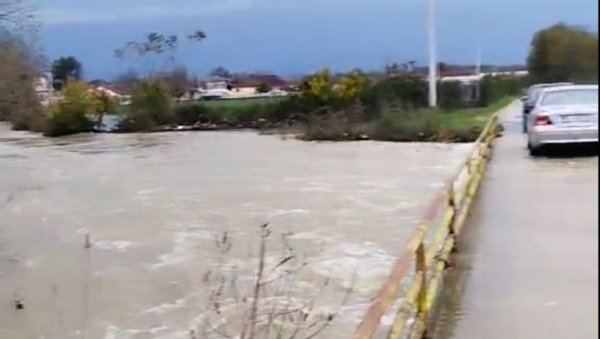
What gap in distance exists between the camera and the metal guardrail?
345 cm

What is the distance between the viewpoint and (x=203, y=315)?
7.44 meters

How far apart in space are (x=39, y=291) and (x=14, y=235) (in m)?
3.79

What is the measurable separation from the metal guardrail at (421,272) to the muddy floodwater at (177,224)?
0.82 m

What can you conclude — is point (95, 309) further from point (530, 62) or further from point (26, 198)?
point (26, 198)

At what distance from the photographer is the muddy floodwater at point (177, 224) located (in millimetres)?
7895

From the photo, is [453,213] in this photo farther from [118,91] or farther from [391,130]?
[118,91]

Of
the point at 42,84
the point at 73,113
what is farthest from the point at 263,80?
the point at 73,113

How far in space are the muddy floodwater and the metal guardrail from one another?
0.82 metres

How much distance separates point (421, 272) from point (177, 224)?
8.26m

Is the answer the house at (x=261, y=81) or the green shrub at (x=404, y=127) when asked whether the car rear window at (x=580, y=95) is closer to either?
the house at (x=261, y=81)

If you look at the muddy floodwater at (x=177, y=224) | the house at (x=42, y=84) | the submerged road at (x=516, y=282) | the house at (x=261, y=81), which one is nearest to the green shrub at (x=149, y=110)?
the muddy floodwater at (x=177, y=224)

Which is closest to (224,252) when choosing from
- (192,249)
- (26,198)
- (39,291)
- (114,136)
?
(192,249)

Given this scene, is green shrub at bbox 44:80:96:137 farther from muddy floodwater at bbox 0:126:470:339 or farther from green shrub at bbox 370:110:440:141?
green shrub at bbox 370:110:440:141

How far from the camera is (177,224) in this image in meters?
12.6
